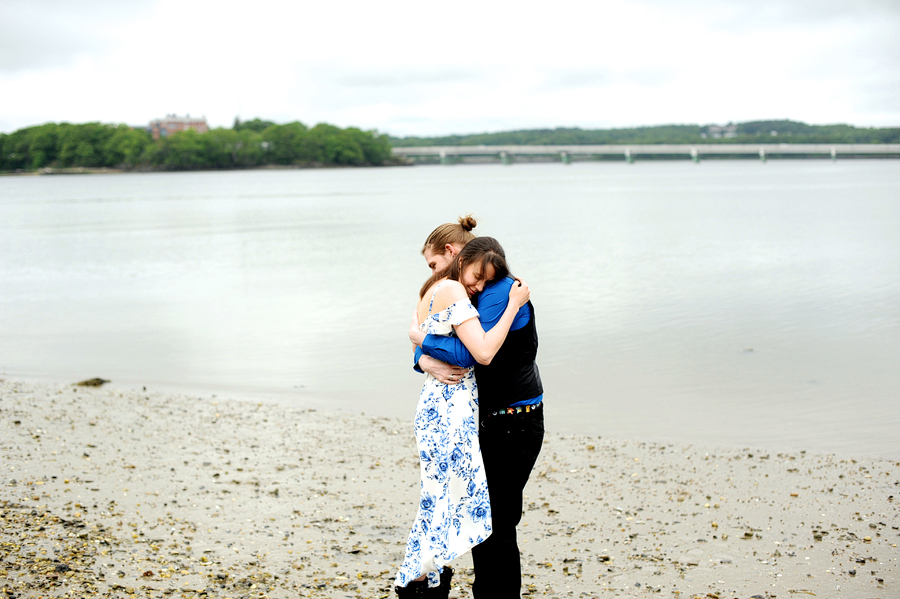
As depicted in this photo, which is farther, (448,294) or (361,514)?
(361,514)

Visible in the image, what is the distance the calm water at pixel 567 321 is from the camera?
9.05 meters

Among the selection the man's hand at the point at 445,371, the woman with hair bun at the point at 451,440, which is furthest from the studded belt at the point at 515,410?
the man's hand at the point at 445,371

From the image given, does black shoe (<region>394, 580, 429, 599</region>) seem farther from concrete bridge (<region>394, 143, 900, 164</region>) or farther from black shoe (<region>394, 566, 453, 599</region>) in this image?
concrete bridge (<region>394, 143, 900, 164</region>)

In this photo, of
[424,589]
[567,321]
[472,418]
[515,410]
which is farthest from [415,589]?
[567,321]

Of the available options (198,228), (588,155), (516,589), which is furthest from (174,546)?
(588,155)

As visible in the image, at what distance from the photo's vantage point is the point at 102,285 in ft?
69.7

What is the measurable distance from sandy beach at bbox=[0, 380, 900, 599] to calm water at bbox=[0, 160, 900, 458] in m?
1.42

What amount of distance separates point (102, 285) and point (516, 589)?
66.2ft

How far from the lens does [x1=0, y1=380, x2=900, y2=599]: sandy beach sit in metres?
4.46

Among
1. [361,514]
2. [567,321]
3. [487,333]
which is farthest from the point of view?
[567,321]

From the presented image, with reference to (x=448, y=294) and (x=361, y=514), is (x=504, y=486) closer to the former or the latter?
(x=448, y=294)

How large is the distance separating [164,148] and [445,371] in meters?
166

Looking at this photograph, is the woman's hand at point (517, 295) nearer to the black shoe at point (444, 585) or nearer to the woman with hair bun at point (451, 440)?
the woman with hair bun at point (451, 440)

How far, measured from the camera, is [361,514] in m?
5.62
